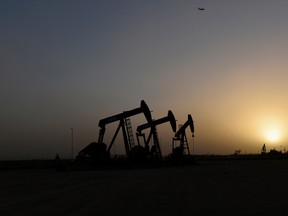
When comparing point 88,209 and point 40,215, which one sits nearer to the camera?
point 40,215

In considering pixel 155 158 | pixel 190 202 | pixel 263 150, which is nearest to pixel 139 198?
pixel 190 202

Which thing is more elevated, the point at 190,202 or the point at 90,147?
the point at 90,147

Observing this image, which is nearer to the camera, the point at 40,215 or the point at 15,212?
the point at 40,215

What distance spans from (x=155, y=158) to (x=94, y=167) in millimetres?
9863

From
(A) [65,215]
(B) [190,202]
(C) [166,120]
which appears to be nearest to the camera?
(A) [65,215]

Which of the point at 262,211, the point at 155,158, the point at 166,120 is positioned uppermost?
the point at 166,120

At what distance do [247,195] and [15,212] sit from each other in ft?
28.9

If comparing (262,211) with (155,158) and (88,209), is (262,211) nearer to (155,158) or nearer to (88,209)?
(88,209)

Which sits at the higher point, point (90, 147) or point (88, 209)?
point (90, 147)

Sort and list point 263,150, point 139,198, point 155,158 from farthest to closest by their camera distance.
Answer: point 263,150 → point 155,158 → point 139,198

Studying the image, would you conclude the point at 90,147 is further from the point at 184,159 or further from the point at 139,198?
the point at 139,198

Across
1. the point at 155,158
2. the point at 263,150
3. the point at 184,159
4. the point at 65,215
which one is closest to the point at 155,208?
the point at 65,215

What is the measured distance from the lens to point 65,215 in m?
13.1

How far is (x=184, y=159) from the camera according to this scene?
228ft
